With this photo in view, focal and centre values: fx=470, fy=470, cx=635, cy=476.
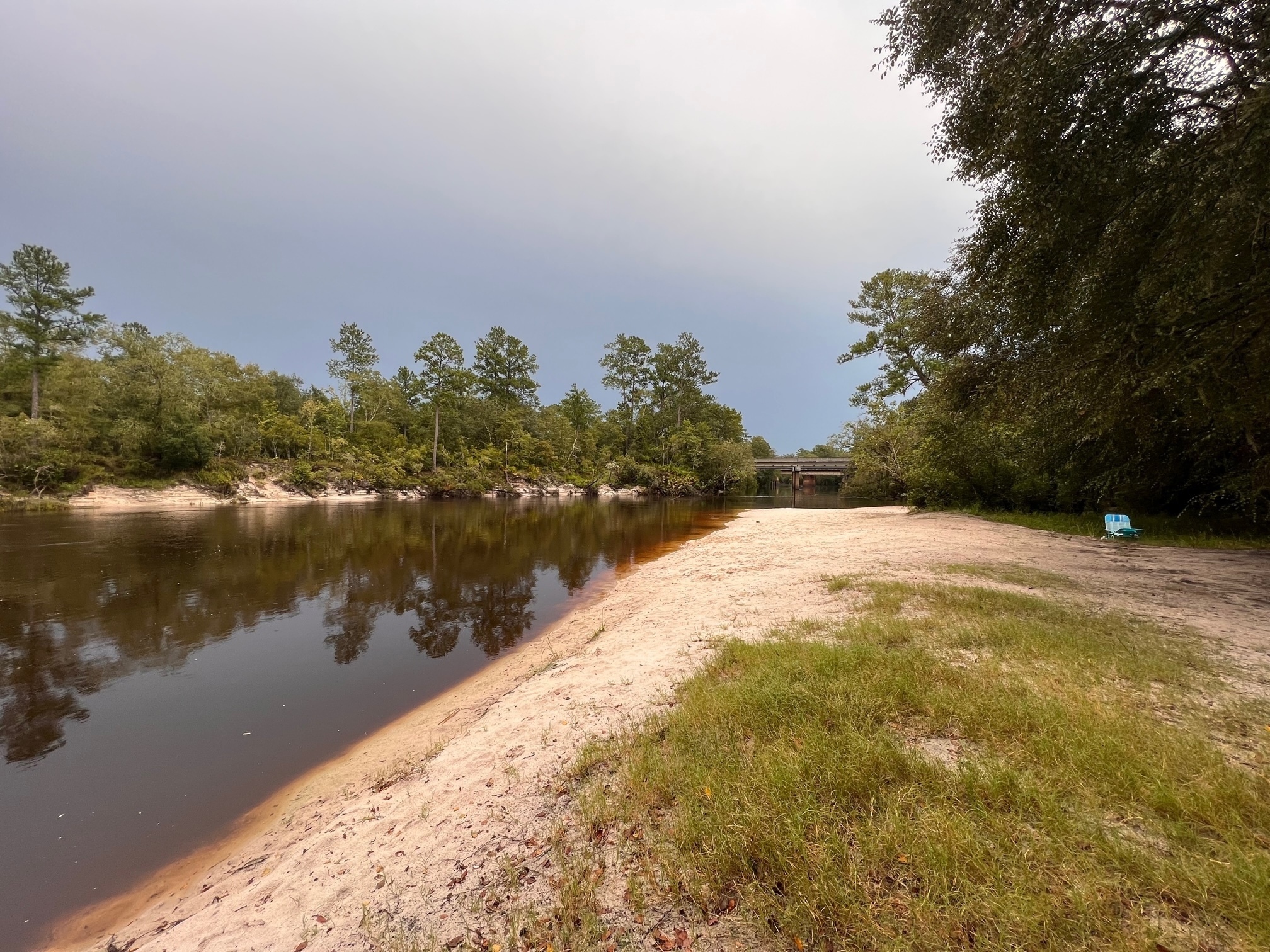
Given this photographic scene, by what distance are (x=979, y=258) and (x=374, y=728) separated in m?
14.1

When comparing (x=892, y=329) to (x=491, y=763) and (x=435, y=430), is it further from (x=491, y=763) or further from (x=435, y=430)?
(x=435, y=430)

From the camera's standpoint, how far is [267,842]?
177 inches

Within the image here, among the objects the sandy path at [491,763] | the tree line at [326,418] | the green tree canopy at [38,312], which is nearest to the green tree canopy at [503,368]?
the tree line at [326,418]

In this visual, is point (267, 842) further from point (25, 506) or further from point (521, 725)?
point (25, 506)

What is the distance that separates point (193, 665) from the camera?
28.3 ft

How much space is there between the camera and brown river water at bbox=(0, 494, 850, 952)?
4.86 m

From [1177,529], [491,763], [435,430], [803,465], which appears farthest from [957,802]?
[803,465]

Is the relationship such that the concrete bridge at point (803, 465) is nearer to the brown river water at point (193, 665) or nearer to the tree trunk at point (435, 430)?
the tree trunk at point (435, 430)

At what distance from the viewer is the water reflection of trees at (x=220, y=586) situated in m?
8.42

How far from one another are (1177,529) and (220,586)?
28.8 metres

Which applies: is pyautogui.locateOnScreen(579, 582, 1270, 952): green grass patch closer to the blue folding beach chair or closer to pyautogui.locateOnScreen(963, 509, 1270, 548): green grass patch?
the blue folding beach chair

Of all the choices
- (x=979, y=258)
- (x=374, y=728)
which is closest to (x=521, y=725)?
(x=374, y=728)

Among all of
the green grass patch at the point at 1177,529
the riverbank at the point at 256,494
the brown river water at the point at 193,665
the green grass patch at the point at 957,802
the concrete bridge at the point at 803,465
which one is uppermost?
A: the concrete bridge at the point at 803,465

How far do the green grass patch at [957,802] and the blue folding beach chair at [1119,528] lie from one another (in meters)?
11.8
